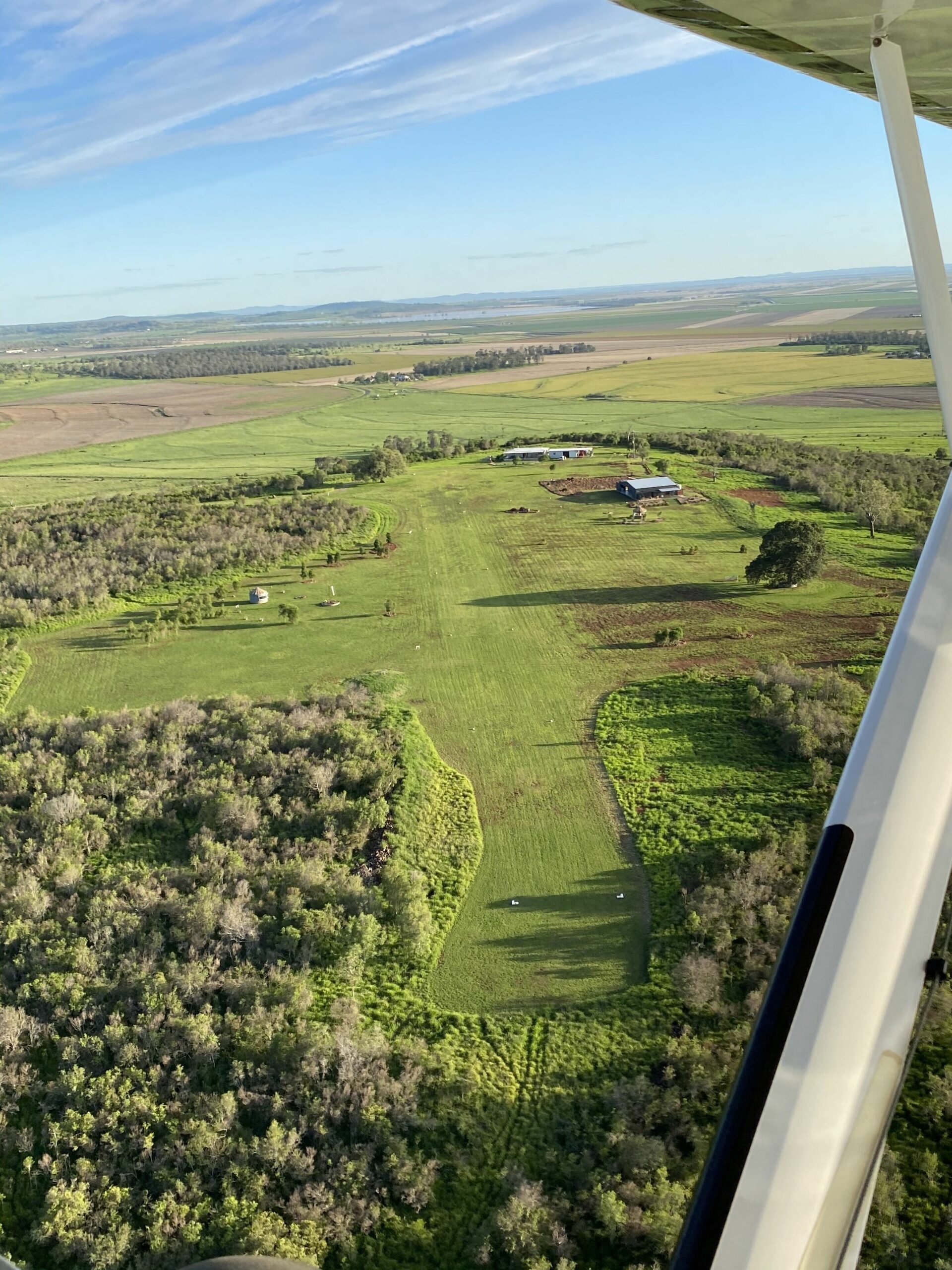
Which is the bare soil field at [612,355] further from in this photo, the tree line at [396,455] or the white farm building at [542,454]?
the white farm building at [542,454]

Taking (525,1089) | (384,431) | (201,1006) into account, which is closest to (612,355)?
(384,431)

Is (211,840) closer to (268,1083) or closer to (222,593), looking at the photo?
(268,1083)

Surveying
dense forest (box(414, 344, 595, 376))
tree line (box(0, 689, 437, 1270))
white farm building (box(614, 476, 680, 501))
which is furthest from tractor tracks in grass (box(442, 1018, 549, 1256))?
dense forest (box(414, 344, 595, 376))

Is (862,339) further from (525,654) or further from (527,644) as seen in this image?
(525,654)

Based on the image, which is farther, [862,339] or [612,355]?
[612,355]

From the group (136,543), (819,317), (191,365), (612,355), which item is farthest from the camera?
(819,317)

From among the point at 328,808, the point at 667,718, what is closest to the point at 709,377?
the point at 667,718

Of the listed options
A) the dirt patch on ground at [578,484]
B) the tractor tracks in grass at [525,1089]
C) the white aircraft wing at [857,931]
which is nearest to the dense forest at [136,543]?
the dirt patch on ground at [578,484]
